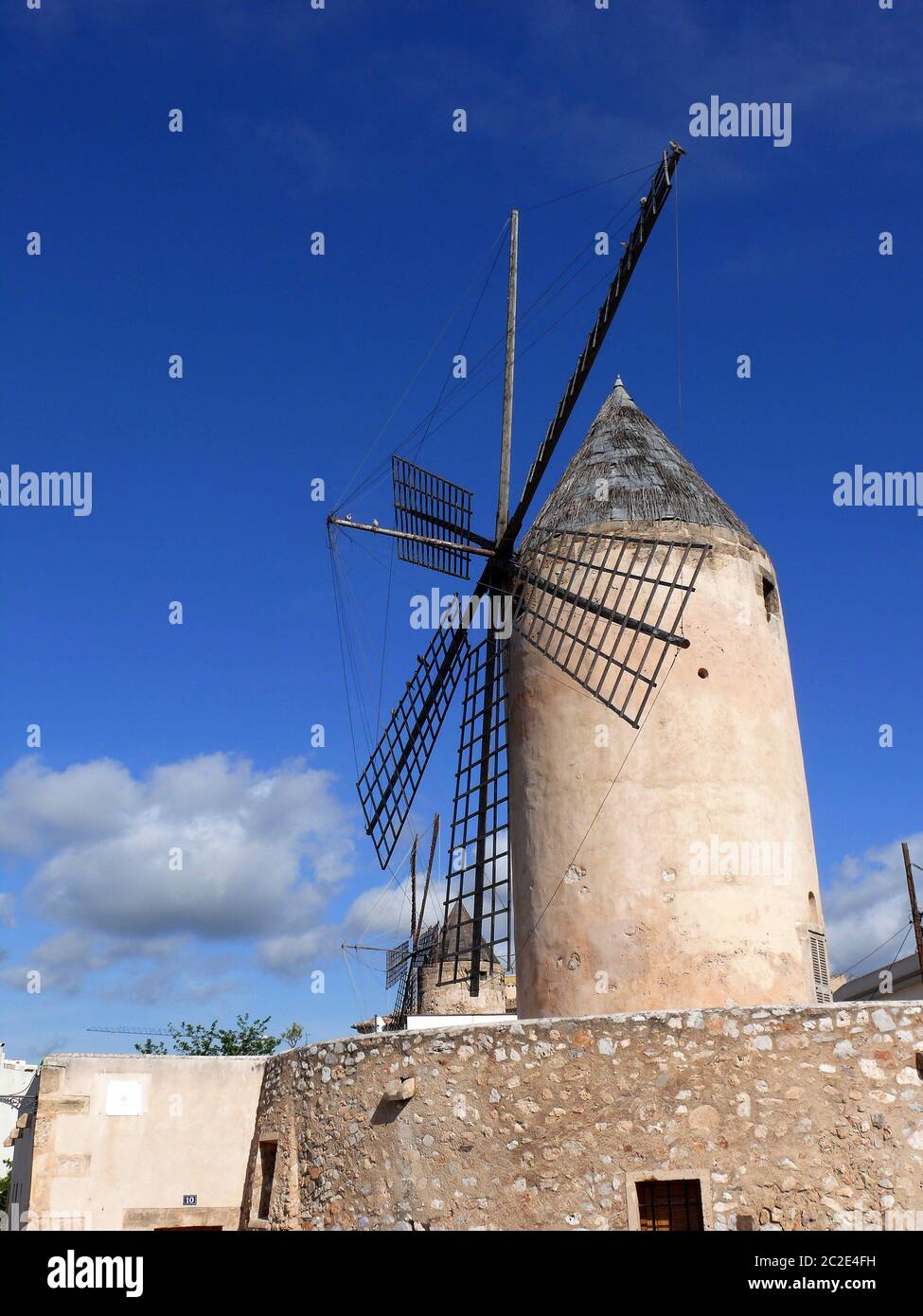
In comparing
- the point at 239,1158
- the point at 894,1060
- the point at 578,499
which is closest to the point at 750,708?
the point at 578,499

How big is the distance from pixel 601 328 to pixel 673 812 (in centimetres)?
436

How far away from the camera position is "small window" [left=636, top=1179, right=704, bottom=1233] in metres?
6.33

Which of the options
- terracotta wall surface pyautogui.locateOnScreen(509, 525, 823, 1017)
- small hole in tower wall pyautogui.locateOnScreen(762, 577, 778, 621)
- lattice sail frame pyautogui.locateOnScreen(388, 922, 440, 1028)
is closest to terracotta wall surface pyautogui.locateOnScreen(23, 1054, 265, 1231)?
terracotta wall surface pyautogui.locateOnScreen(509, 525, 823, 1017)

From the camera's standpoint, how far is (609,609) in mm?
9375

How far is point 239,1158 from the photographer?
10.8m

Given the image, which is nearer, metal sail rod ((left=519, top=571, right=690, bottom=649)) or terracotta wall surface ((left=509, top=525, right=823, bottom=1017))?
metal sail rod ((left=519, top=571, right=690, bottom=649))

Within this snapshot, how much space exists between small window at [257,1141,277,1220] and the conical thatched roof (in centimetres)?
559

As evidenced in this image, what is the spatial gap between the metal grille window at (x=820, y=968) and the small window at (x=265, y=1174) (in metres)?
4.31

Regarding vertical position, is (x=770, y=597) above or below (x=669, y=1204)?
above

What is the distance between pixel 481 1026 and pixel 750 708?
12.0ft

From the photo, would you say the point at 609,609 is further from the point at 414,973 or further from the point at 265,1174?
the point at 414,973

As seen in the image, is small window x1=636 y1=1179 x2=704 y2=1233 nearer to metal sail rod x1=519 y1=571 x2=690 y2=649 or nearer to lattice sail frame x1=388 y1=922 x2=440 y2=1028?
metal sail rod x1=519 y1=571 x2=690 y2=649

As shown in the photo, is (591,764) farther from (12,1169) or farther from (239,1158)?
(12,1169)

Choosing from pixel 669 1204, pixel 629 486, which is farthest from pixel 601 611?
pixel 669 1204
